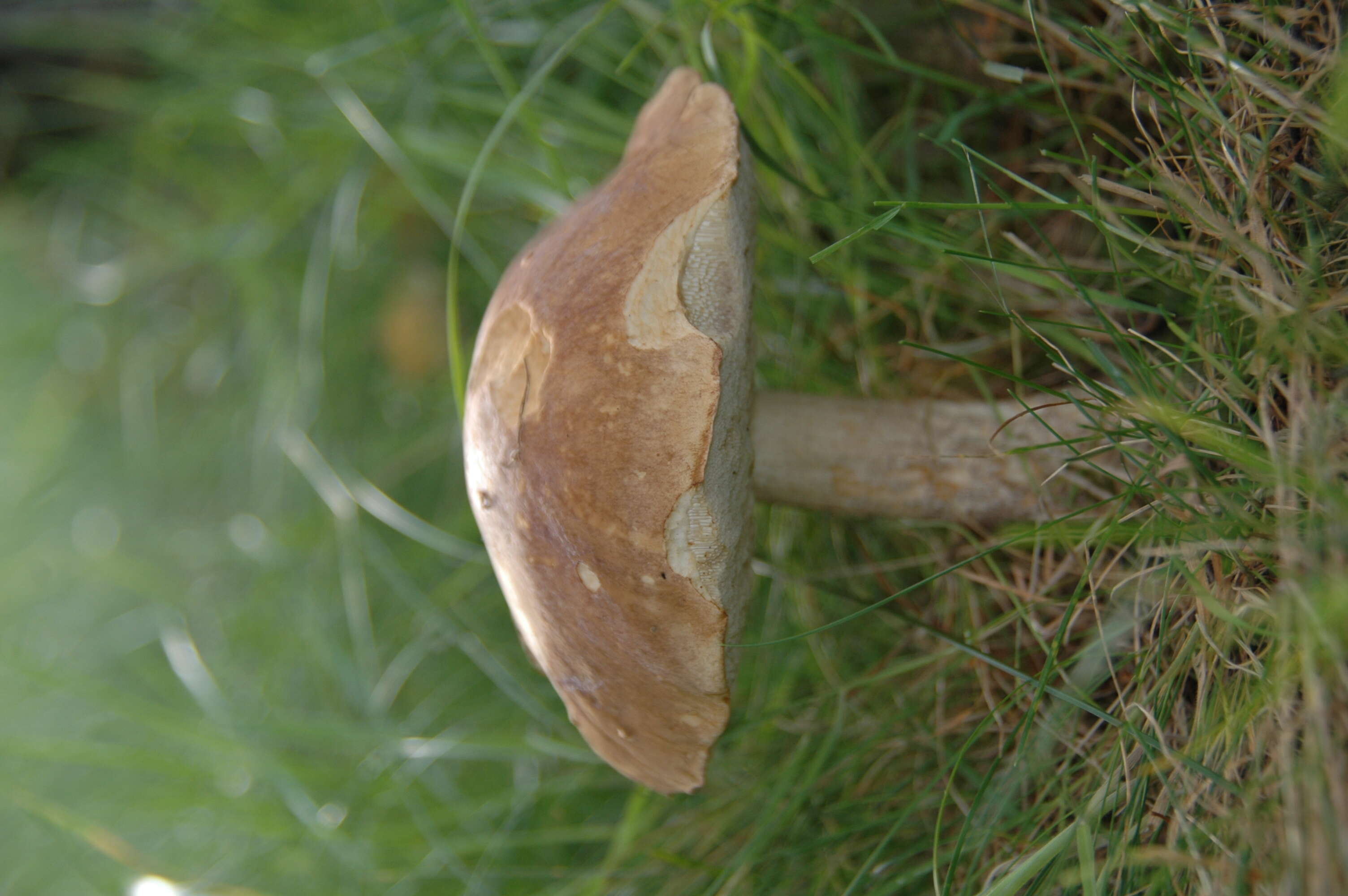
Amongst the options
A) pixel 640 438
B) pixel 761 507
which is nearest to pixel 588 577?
pixel 640 438

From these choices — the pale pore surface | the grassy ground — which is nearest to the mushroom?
the pale pore surface

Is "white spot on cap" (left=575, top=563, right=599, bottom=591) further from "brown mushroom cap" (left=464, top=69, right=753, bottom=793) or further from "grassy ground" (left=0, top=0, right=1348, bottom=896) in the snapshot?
"grassy ground" (left=0, top=0, right=1348, bottom=896)

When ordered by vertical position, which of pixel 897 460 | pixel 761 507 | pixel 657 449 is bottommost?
pixel 761 507

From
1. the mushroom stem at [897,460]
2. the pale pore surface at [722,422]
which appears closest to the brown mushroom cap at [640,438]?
the pale pore surface at [722,422]

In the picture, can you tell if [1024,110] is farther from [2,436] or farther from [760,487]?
[2,436]

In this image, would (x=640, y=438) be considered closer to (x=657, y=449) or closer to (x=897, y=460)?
(x=657, y=449)

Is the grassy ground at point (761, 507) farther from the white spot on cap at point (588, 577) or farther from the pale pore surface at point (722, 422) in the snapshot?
the white spot on cap at point (588, 577)

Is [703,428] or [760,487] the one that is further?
[760,487]

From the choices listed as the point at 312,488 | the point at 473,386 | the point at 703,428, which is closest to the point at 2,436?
the point at 312,488
